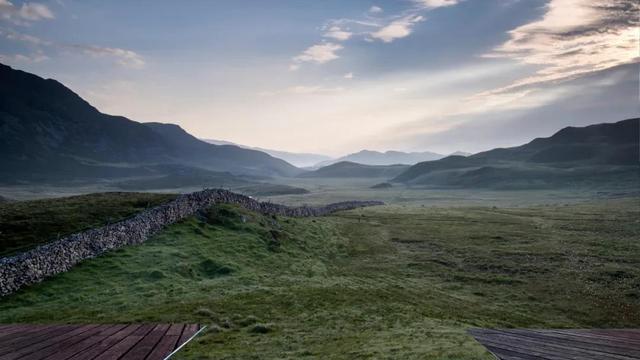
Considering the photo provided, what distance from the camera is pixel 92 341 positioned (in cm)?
1322

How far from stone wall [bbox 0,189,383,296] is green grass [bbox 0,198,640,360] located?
0.91 m

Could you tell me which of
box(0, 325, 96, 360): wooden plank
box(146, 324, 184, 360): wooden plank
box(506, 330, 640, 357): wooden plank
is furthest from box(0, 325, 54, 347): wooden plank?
box(506, 330, 640, 357): wooden plank

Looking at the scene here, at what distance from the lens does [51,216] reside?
4109cm

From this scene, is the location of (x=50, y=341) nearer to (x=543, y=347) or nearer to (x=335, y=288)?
(x=543, y=347)

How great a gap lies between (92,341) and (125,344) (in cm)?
128

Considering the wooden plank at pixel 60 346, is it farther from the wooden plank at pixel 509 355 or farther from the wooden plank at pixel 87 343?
the wooden plank at pixel 509 355

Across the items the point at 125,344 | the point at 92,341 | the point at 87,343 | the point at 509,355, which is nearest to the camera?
the point at 509,355

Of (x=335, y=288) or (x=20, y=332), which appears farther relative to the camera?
(x=335, y=288)

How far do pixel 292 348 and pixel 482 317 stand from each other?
14.6m

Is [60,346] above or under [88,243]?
under

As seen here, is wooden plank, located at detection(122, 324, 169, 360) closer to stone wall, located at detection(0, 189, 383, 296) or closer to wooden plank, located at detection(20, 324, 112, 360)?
wooden plank, located at detection(20, 324, 112, 360)

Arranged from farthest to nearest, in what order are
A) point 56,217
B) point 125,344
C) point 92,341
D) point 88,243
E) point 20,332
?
point 56,217 < point 88,243 < point 20,332 < point 92,341 < point 125,344

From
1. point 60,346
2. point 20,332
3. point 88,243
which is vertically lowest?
point 20,332

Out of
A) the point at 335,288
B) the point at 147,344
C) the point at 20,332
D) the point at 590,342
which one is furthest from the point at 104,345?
the point at 335,288
